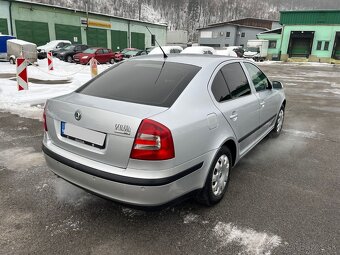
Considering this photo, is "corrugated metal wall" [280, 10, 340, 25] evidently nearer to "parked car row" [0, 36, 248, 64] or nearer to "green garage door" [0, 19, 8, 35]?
"parked car row" [0, 36, 248, 64]

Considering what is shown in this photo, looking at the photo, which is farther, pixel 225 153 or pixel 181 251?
pixel 225 153

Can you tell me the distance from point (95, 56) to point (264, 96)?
64.3ft

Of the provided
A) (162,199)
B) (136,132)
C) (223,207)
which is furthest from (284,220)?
(136,132)

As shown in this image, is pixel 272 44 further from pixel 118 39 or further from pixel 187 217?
pixel 187 217

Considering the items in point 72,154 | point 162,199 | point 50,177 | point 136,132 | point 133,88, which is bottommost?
point 50,177

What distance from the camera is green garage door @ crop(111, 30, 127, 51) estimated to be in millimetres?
35438

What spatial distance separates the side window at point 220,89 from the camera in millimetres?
3125

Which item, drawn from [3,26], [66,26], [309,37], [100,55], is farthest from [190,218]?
[309,37]

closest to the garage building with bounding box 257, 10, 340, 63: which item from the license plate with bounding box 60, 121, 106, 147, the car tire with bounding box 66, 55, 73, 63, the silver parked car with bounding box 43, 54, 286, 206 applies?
the car tire with bounding box 66, 55, 73, 63

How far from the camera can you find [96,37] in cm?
3344

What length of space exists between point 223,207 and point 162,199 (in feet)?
3.41

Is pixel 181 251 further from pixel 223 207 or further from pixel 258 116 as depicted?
pixel 258 116

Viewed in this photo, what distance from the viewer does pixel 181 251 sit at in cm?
250

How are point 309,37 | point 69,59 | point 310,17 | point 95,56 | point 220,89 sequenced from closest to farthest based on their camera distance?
point 220,89
point 95,56
point 69,59
point 310,17
point 309,37
